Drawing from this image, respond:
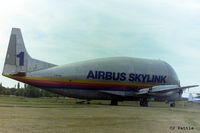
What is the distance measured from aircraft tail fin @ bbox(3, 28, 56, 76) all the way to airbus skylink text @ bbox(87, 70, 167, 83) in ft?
27.3

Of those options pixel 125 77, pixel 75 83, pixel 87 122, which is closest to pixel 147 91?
pixel 125 77

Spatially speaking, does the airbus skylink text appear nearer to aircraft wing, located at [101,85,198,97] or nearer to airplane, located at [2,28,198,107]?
airplane, located at [2,28,198,107]

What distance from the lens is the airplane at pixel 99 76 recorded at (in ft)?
129

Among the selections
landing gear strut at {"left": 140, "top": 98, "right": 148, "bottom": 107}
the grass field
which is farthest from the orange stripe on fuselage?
the grass field

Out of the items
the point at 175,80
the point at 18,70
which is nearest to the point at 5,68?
the point at 18,70

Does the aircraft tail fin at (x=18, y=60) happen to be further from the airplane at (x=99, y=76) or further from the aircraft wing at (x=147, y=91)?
the aircraft wing at (x=147, y=91)

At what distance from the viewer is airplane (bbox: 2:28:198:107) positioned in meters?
39.2

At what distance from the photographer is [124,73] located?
46.4 m

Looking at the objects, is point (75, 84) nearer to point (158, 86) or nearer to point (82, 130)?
point (158, 86)

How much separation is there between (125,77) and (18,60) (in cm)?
1810

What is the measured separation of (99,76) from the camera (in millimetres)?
44375

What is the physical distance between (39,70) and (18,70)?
301 cm

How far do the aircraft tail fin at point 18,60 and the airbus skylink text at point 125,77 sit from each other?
8.32 m

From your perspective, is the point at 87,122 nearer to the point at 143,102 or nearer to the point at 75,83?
the point at 75,83
